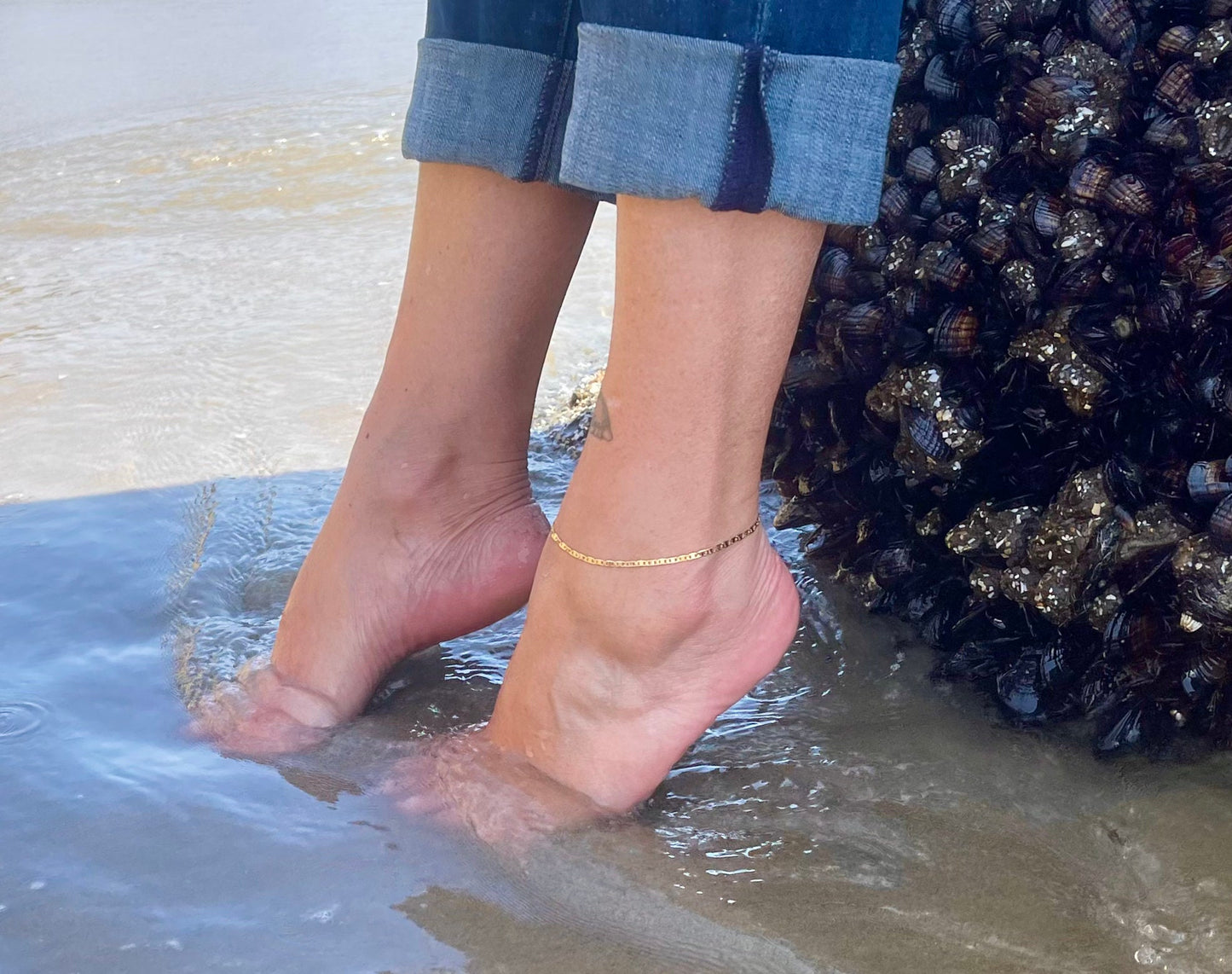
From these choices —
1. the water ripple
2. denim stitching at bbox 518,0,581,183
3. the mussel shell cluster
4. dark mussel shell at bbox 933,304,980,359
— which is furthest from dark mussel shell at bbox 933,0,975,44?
the water ripple

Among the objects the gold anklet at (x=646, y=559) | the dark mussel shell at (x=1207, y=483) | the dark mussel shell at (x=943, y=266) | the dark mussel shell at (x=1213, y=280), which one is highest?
the dark mussel shell at (x=1213, y=280)

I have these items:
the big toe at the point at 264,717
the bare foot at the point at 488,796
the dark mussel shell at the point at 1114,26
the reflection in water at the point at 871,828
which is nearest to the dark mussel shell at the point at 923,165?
the dark mussel shell at the point at 1114,26

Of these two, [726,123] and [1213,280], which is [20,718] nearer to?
[726,123]

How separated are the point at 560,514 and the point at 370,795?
0.41m

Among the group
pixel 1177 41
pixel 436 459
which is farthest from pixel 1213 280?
pixel 436 459

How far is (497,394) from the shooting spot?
1747 mm

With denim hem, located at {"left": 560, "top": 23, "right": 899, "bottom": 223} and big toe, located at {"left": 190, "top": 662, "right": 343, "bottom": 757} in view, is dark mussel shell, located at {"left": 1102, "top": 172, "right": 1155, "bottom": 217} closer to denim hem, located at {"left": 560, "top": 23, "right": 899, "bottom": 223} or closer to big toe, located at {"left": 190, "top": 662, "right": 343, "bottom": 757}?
denim hem, located at {"left": 560, "top": 23, "right": 899, "bottom": 223}

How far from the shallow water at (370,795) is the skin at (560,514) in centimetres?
9

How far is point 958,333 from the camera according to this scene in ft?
4.95

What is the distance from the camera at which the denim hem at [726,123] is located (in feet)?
3.91

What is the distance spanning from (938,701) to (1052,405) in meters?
0.42

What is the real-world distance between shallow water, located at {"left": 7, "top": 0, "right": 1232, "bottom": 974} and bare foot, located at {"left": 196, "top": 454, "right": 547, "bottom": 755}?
0.07 meters

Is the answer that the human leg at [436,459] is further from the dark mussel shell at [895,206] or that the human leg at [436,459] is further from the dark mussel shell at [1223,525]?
the dark mussel shell at [1223,525]

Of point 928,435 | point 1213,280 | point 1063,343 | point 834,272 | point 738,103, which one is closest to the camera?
point 738,103
